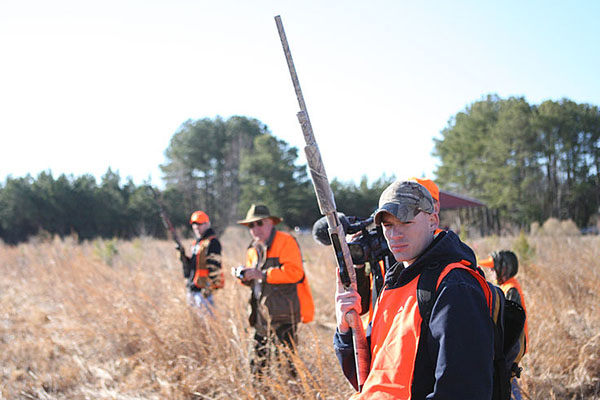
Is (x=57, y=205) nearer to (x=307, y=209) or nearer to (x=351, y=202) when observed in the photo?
(x=307, y=209)

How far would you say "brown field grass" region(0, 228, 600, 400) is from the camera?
372 cm

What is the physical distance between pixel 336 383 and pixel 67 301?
5.30 m

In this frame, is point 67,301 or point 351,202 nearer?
point 67,301

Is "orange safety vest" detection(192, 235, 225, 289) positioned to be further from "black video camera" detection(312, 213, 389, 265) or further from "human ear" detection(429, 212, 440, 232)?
"human ear" detection(429, 212, 440, 232)

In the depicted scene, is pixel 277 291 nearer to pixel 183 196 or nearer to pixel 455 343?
pixel 455 343

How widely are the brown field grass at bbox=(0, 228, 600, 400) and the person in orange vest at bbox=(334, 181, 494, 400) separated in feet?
4.55

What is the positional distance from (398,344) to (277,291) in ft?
8.98

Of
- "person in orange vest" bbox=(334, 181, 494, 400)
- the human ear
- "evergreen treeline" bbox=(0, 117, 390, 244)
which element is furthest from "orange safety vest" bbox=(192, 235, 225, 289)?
"evergreen treeline" bbox=(0, 117, 390, 244)

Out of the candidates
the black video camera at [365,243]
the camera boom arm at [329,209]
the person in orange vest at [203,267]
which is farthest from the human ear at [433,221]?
the person in orange vest at [203,267]

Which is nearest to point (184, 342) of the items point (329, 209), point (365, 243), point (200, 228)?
point (200, 228)

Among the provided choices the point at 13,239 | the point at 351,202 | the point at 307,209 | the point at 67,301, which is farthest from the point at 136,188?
the point at 67,301

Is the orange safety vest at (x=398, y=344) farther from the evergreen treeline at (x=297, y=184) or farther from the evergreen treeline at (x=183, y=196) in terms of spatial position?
the evergreen treeline at (x=297, y=184)

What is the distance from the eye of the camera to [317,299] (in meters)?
8.28

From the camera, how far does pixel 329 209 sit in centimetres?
161
